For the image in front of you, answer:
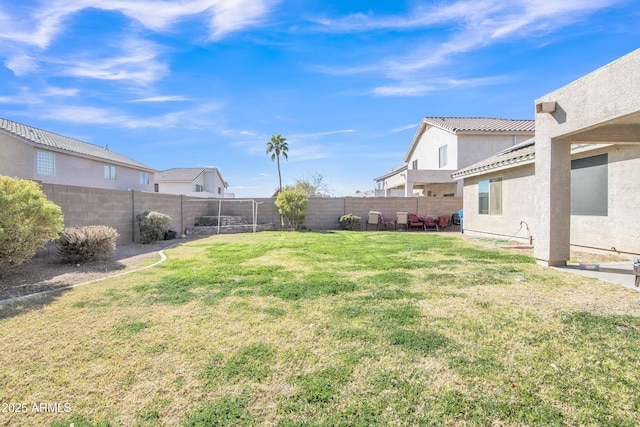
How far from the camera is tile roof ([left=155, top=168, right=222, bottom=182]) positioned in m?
38.6

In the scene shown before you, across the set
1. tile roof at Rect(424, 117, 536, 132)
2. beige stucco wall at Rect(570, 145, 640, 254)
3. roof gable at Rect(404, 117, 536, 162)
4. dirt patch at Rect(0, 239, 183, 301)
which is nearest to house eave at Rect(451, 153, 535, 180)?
beige stucco wall at Rect(570, 145, 640, 254)

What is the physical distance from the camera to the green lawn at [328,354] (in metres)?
2.30

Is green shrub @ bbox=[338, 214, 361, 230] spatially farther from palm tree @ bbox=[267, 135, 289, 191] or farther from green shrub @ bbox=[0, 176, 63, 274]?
palm tree @ bbox=[267, 135, 289, 191]

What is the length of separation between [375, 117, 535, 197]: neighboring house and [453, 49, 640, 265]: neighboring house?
10093 mm

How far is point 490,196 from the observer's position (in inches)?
523

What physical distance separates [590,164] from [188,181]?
126ft

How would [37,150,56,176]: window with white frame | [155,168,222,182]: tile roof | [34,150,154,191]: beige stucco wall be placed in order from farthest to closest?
[155,168,222,182]: tile roof → [34,150,154,191]: beige stucco wall → [37,150,56,176]: window with white frame

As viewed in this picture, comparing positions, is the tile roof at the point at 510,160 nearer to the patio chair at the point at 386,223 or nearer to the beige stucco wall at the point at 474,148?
the patio chair at the point at 386,223

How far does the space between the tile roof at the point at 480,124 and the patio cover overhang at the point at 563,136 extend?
14.4m

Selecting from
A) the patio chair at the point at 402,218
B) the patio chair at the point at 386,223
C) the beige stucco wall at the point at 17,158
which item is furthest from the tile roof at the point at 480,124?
the beige stucco wall at the point at 17,158

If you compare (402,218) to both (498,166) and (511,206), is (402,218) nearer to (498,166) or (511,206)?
(511,206)

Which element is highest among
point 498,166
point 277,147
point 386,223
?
point 277,147

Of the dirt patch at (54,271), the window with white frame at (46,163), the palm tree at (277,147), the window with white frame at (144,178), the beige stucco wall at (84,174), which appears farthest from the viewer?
the palm tree at (277,147)

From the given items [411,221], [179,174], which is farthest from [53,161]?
[411,221]
